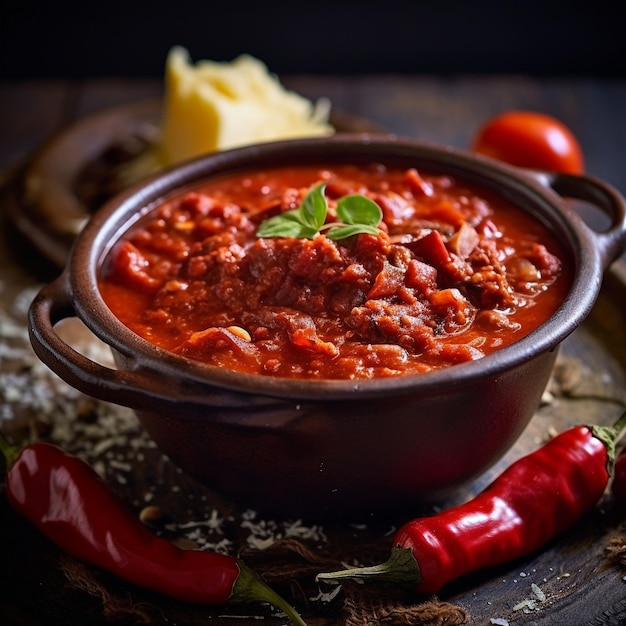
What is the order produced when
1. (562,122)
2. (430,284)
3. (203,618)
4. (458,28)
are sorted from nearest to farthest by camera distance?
1. (203,618)
2. (430,284)
3. (562,122)
4. (458,28)

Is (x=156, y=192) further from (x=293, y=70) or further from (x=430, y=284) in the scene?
(x=293, y=70)

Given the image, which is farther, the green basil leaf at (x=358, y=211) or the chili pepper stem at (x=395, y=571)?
the green basil leaf at (x=358, y=211)

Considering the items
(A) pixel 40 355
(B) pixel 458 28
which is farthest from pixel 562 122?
(A) pixel 40 355

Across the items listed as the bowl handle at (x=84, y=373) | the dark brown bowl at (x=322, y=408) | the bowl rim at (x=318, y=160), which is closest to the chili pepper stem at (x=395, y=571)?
the dark brown bowl at (x=322, y=408)

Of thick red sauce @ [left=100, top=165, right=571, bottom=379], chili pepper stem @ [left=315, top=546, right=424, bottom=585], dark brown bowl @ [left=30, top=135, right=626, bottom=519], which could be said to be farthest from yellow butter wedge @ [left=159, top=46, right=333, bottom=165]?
chili pepper stem @ [left=315, top=546, right=424, bottom=585]

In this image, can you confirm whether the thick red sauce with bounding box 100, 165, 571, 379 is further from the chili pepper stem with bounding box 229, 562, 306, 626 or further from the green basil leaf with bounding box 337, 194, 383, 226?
the chili pepper stem with bounding box 229, 562, 306, 626

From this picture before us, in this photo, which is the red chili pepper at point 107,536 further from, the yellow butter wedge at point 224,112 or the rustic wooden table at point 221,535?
the yellow butter wedge at point 224,112
